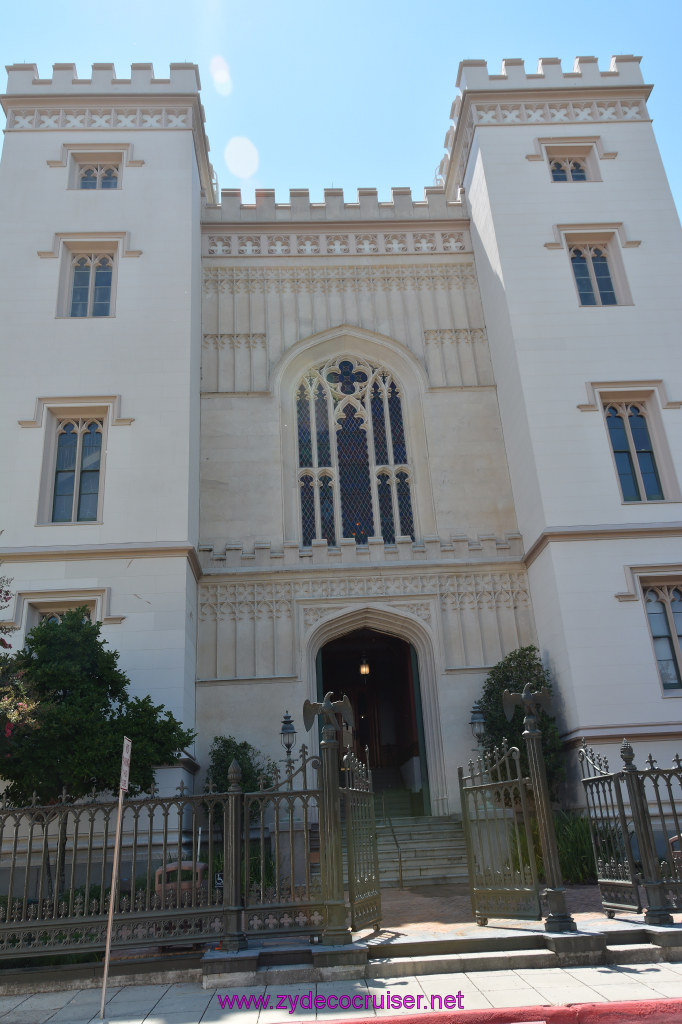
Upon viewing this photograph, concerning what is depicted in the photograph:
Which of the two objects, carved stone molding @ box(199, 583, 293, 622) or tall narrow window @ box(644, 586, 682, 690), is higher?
carved stone molding @ box(199, 583, 293, 622)

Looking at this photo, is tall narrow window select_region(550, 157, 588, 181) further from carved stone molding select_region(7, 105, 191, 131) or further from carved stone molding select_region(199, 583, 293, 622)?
carved stone molding select_region(199, 583, 293, 622)

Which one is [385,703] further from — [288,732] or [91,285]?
[91,285]

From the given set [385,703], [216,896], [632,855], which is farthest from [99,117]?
[632,855]

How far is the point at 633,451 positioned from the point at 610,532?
2.16 m

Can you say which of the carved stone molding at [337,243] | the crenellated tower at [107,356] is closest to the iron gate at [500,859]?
the crenellated tower at [107,356]

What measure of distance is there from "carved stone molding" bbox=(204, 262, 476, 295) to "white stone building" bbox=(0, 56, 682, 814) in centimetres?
7

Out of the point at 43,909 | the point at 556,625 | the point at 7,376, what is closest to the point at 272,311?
the point at 7,376

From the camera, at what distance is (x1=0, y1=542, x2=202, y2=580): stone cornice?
14.4 metres

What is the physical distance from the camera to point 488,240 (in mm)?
18781

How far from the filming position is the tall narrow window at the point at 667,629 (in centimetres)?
1434

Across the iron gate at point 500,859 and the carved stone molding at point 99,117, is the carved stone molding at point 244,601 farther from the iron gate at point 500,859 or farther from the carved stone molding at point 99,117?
the carved stone molding at point 99,117

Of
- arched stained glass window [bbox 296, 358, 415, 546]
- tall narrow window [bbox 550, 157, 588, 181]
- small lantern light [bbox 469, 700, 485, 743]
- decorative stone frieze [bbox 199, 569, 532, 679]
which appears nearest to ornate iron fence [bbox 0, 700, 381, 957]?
small lantern light [bbox 469, 700, 485, 743]

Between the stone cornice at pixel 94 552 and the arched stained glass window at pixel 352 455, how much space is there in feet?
12.0

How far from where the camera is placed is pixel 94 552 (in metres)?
14.5
